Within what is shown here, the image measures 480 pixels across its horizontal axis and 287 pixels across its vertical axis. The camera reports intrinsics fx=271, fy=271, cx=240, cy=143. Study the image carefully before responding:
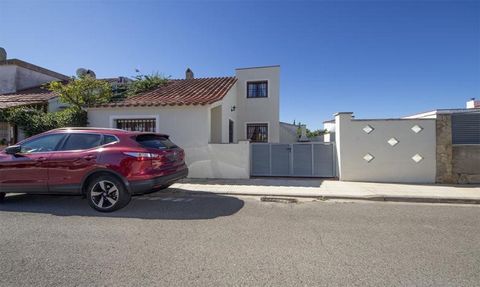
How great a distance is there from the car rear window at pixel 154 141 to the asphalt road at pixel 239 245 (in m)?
1.41

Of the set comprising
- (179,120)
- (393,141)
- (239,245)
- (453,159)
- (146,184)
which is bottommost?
(239,245)

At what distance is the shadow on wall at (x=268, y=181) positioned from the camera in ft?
29.1

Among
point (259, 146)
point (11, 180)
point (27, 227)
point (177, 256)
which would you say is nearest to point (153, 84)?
point (259, 146)

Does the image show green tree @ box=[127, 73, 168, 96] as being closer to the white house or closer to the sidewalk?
the white house

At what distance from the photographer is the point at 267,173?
419 inches

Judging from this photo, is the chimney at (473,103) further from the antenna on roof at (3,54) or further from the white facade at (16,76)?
the antenna on roof at (3,54)

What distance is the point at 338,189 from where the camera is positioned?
8.07m

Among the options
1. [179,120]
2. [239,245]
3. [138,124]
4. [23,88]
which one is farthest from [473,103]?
[23,88]

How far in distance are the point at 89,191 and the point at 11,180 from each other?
2041mm

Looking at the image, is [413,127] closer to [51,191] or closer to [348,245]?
[348,245]

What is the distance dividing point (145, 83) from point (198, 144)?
25.4 feet

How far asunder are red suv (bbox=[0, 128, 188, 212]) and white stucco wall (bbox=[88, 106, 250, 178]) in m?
3.86

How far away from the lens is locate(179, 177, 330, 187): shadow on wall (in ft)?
29.1

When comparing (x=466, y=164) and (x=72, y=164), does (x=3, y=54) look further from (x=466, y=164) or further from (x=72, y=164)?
(x=466, y=164)
